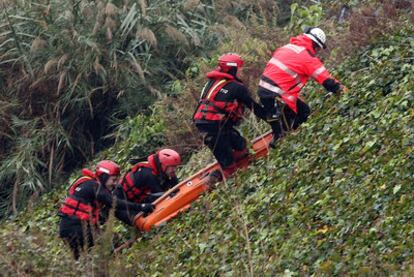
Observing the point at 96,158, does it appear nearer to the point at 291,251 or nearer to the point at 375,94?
the point at 375,94

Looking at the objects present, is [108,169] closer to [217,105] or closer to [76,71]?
[217,105]

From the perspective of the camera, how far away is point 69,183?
69.7 ft

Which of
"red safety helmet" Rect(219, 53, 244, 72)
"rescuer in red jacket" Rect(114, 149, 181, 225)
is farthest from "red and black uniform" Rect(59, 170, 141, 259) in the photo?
"red safety helmet" Rect(219, 53, 244, 72)

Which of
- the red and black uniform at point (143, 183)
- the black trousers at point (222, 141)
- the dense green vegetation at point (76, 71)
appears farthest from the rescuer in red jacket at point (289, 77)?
the dense green vegetation at point (76, 71)

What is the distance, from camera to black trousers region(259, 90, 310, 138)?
16.0 meters

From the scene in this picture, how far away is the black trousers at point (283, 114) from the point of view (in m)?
16.0

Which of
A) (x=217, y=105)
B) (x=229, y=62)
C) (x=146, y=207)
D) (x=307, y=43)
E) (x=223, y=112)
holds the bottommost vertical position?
(x=146, y=207)

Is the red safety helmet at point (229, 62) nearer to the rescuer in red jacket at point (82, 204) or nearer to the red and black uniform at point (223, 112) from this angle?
the red and black uniform at point (223, 112)

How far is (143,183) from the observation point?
16.9m

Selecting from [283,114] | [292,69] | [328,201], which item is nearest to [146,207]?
[283,114]

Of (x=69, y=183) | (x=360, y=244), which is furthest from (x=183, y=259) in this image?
(x=69, y=183)

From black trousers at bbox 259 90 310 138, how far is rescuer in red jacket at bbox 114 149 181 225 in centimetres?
159

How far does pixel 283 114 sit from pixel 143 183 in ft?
7.77

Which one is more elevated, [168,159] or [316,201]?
[316,201]
